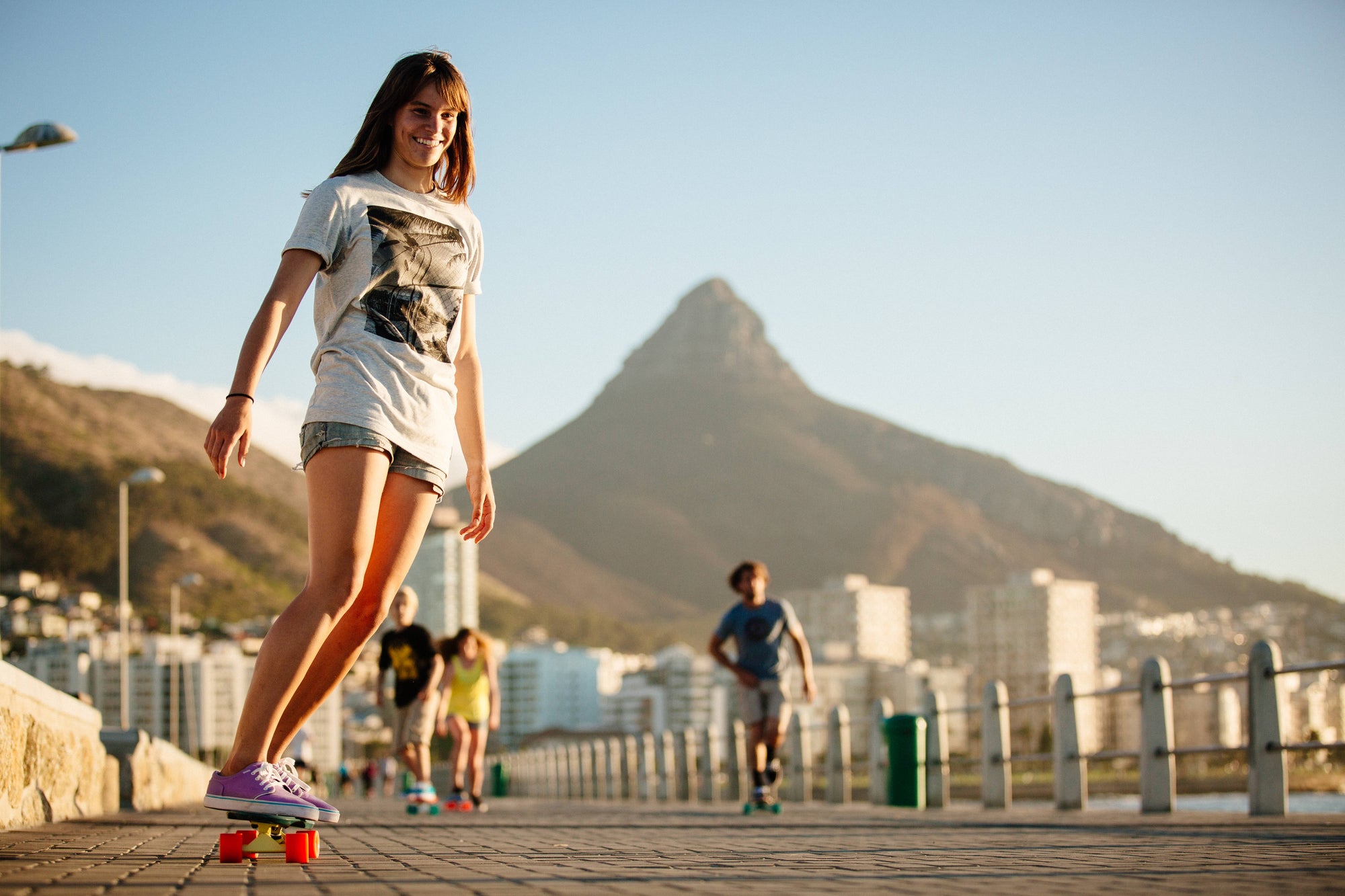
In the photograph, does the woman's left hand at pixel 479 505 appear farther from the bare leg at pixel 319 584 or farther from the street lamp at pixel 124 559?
the street lamp at pixel 124 559

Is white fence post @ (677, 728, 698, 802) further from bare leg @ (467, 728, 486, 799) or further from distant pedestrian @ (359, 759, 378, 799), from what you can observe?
distant pedestrian @ (359, 759, 378, 799)

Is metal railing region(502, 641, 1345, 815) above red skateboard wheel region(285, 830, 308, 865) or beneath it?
beneath

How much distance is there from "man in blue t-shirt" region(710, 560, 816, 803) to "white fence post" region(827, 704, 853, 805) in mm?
2987

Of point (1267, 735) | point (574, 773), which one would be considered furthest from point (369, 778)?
point (1267, 735)

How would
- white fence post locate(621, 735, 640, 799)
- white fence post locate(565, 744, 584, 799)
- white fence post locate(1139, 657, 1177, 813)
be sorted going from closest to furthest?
white fence post locate(1139, 657, 1177, 813) < white fence post locate(621, 735, 640, 799) < white fence post locate(565, 744, 584, 799)

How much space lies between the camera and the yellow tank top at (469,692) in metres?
13.3

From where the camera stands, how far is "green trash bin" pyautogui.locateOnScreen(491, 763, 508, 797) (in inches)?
1524

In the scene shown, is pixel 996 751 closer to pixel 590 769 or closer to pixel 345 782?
pixel 590 769

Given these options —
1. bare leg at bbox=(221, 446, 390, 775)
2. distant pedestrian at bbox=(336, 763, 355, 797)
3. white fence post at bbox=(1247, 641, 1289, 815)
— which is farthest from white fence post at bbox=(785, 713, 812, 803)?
distant pedestrian at bbox=(336, 763, 355, 797)

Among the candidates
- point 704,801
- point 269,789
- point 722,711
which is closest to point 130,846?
point 269,789

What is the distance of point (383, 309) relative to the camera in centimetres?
466

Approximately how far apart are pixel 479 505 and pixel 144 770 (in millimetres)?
5820

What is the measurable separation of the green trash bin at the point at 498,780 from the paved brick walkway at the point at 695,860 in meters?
30.9

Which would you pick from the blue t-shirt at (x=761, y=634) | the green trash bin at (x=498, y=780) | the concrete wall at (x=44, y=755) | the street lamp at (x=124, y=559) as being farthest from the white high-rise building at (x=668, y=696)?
the concrete wall at (x=44, y=755)
